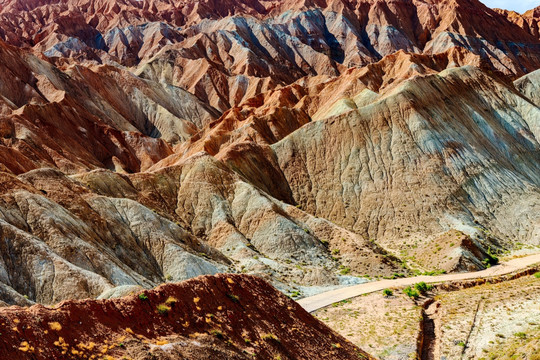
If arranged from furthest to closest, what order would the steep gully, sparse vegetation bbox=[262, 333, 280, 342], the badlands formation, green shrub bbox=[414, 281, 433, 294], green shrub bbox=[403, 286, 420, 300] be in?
green shrub bbox=[414, 281, 433, 294] < green shrub bbox=[403, 286, 420, 300] < the badlands formation < the steep gully < sparse vegetation bbox=[262, 333, 280, 342]

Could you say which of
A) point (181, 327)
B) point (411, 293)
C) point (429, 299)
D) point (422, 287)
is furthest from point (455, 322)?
point (181, 327)

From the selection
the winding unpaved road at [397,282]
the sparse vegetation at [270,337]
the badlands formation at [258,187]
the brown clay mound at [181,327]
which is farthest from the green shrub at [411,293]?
the sparse vegetation at [270,337]

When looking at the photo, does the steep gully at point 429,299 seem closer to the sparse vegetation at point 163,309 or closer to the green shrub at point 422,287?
the green shrub at point 422,287

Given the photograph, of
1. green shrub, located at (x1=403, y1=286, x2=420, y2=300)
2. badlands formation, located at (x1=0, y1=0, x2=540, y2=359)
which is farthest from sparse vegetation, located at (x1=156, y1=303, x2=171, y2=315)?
green shrub, located at (x1=403, y1=286, x2=420, y2=300)

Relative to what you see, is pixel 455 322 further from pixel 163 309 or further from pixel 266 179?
pixel 266 179

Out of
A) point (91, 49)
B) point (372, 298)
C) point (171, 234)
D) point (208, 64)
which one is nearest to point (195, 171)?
point (171, 234)

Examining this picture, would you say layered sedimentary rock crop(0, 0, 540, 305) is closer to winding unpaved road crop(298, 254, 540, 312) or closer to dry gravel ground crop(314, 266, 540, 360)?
winding unpaved road crop(298, 254, 540, 312)
